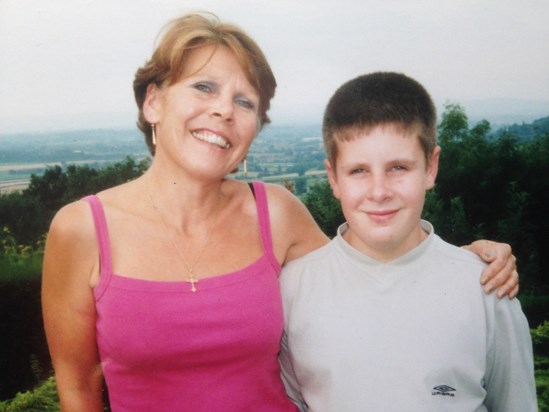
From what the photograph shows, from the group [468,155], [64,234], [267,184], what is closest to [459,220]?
[468,155]

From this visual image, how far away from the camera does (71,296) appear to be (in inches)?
68.4

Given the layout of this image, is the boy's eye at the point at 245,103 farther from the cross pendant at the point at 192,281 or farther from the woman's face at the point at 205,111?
the cross pendant at the point at 192,281

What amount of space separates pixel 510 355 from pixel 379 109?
0.82 metres

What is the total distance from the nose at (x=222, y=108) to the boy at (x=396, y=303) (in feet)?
1.07

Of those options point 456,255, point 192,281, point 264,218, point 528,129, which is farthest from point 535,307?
point 192,281

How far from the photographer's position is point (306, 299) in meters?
1.80

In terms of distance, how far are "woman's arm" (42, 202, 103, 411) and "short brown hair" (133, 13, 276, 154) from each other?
502mm

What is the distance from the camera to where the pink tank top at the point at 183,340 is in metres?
1.71

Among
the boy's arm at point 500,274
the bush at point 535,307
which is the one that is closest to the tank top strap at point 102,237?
the boy's arm at point 500,274

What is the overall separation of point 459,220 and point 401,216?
1.88 metres

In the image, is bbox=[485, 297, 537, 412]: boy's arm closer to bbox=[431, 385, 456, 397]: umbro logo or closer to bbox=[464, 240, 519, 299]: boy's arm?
bbox=[464, 240, 519, 299]: boy's arm

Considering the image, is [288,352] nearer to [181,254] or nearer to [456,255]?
[181,254]

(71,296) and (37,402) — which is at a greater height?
(71,296)

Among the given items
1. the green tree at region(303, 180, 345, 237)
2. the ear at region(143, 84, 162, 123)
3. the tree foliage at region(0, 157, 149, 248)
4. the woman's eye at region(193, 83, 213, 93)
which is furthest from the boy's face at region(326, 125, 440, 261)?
the tree foliage at region(0, 157, 149, 248)
